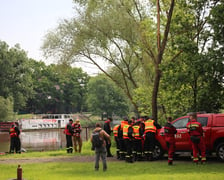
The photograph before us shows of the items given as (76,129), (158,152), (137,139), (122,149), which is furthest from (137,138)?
(76,129)

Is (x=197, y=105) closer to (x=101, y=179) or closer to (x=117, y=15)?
(x=117, y=15)

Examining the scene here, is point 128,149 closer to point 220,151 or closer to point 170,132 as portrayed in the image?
point 170,132

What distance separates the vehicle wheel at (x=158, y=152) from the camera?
17984 millimetres

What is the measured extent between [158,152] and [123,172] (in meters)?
4.48

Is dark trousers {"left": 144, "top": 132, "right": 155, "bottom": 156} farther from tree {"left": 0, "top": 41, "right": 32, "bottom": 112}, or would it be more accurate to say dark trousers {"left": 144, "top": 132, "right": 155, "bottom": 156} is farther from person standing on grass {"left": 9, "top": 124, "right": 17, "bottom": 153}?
tree {"left": 0, "top": 41, "right": 32, "bottom": 112}

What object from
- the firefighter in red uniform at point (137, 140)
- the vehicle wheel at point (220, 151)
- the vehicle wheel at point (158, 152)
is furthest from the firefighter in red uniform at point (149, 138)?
the vehicle wheel at point (220, 151)

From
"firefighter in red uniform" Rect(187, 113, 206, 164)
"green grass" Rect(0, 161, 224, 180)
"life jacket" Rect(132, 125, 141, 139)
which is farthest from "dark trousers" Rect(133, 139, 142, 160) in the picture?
"firefighter in red uniform" Rect(187, 113, 206, 164)

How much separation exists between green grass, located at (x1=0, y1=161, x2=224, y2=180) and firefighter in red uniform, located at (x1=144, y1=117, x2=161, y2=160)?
139cm

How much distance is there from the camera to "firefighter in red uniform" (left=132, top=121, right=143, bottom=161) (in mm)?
17156

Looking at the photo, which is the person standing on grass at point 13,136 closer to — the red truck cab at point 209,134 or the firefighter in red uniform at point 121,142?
the firefighter in red uniform at point 121,142

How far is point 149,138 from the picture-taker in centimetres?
1714

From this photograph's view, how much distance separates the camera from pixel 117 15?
26.8 metres

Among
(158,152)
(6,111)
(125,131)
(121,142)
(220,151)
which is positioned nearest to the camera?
(220,151)

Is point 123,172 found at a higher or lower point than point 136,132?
lower
